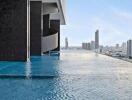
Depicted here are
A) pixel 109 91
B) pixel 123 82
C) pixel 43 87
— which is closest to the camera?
pixel 109 91

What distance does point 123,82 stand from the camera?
8.88 m

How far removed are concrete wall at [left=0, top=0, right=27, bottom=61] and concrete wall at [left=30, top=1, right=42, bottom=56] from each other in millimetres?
6939

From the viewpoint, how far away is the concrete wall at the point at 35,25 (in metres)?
25.0

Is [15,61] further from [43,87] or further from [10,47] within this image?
[43,87]

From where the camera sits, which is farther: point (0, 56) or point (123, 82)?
point (0, 56)

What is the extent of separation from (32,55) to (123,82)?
17296 millimetres

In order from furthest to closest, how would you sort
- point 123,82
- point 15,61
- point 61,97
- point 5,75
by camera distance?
point 15,61 < point 5,75 < point 123,82 < point 61,97

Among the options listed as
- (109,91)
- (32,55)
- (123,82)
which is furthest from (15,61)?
(109,91)

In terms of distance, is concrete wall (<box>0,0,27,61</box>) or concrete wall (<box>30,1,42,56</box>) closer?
concrete wall (<box>0,0,27,61</box>)

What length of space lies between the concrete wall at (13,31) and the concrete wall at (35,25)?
6.94m

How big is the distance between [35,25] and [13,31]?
24.5 ft

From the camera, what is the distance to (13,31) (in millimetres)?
17859

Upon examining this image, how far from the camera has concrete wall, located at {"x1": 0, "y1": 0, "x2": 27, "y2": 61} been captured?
17.7 meters

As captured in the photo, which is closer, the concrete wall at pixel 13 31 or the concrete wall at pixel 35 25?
the concrete wall at pixel 13 31
